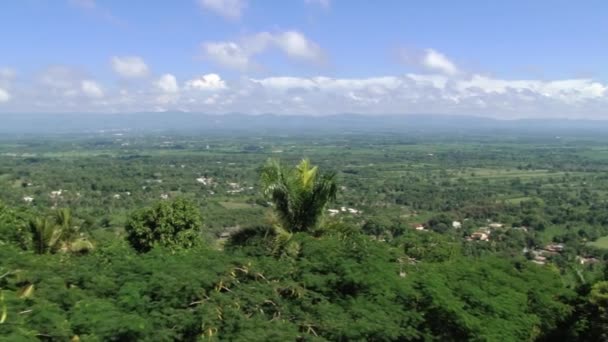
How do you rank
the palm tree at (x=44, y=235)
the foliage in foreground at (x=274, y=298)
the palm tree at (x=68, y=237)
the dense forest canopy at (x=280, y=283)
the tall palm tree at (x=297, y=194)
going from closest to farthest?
the foliage in foreground at (x=274, y=298) → the dense forest canopy at (x=280, y=283) → the tall palm tree at (x=297, y=194) → the palm tree at (x=44, y=235) → the palm tree at (x=68, y=237)

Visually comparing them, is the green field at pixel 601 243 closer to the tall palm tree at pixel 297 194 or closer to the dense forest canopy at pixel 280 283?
the dense forest canopy at pixel 280 283

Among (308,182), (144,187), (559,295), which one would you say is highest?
(308,182)

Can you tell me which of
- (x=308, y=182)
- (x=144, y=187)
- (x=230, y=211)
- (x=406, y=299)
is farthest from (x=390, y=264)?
(x=144, y=187)

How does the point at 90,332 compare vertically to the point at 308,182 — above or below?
below

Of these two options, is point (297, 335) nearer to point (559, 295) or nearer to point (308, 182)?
point (308, 182)

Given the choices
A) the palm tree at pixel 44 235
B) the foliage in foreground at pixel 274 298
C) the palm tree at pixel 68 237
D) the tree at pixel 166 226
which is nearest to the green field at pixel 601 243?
the foliage in foreground at pixel 274 298

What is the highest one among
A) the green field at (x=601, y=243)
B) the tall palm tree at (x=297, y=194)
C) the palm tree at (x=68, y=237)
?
the tall palm tree at (x=297, y=194)
